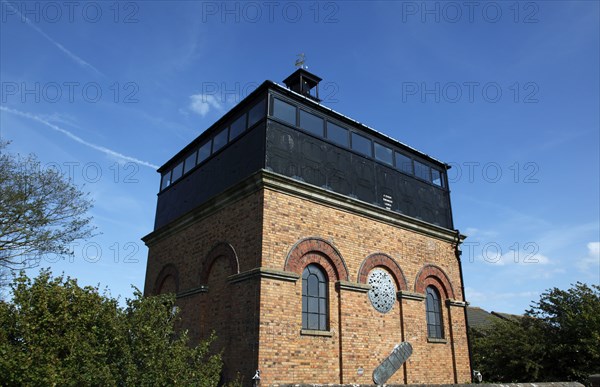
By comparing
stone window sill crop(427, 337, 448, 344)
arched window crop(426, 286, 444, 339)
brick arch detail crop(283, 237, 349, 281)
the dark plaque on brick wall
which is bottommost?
the dark plaque on brick wall

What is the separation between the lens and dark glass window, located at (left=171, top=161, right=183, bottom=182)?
53.9ft

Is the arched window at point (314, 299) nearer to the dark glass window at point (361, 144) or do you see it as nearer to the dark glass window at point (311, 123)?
the dark glass window at point (311, 123)

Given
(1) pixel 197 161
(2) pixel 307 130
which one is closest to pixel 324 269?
(2) pixel 307 130

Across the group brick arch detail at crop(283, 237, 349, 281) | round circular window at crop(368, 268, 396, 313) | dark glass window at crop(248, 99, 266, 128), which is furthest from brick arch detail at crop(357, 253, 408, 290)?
dark glass window at crop(248, 99, 266, 128)

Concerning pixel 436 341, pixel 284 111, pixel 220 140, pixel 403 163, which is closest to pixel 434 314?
pixel 436 341

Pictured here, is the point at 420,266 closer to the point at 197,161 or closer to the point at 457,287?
the point at 457,287

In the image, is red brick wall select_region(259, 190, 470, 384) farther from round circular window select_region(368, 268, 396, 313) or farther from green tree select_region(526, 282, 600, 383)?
green tree select_region(526, 282, 600, 383)

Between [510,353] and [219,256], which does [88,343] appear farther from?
[510,353]

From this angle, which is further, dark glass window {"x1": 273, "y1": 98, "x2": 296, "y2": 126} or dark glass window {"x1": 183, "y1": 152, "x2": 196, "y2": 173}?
dark glass window {"x1": 183, "y1": 152, "x2": 196, "y2": 173}

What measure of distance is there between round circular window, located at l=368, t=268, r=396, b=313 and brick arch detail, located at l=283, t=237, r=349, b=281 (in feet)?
3.88

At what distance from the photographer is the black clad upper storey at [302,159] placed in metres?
12.3

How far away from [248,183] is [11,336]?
6.12 m

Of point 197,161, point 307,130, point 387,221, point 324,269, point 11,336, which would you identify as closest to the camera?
point 11,336

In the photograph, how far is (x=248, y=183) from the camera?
11578 millimetres
